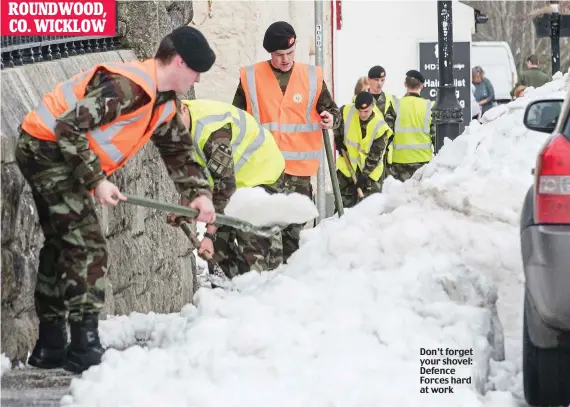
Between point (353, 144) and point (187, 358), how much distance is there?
8106mm

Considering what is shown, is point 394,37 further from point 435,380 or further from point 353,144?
point 435,380

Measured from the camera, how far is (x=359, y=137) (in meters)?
14.2

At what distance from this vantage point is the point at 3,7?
754 cm

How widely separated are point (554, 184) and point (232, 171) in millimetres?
2842

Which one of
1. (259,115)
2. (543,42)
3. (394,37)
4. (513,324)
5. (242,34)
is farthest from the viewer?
(543,42)

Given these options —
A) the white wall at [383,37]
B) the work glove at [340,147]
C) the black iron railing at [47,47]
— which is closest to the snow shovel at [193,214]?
the black iron railing at [47,47]

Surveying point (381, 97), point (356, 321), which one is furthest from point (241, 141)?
point (381, 97)

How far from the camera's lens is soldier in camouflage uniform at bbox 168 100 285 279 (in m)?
8.41

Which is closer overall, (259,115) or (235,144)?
(235,144)

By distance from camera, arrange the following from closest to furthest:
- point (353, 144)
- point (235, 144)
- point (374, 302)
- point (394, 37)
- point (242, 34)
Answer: point (374, 302), point (235, 144), point (353, 144), point (242, 34), point (394, 37)

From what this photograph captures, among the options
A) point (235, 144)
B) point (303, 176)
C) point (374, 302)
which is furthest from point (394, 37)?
point (374, 302)

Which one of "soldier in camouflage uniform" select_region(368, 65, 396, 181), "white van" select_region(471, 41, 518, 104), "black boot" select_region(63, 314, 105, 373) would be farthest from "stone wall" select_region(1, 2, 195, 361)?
"white van" select_region(471, 41, 518, 104)

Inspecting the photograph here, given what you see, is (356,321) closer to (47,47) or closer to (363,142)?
(47,47)

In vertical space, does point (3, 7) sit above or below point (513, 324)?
above
